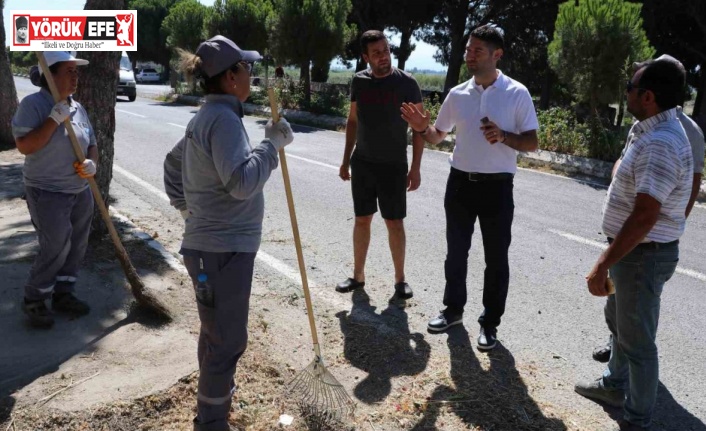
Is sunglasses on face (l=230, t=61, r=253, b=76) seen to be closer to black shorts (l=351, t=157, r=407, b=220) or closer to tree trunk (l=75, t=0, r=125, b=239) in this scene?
black shorts (l=351, t=157, r=407, b=220)

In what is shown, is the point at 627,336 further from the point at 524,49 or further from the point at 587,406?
the point at 524,49

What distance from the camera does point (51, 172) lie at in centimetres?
396

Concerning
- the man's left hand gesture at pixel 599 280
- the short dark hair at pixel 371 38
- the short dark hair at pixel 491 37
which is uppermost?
the short dark hair at pixel 491 37

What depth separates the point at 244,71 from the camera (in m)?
2.85

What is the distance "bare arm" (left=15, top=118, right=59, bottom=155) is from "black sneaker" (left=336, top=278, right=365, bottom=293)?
236 cm

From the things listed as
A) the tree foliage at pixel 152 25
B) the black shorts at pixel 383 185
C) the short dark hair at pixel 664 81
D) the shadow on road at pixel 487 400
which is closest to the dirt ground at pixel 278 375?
the shadow on road at pixel 487 400

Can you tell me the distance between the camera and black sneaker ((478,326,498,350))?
13.4 feet

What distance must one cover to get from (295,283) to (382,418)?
209cm

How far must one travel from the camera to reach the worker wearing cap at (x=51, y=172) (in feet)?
12.6

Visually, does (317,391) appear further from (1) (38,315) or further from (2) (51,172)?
(2) (51,172)

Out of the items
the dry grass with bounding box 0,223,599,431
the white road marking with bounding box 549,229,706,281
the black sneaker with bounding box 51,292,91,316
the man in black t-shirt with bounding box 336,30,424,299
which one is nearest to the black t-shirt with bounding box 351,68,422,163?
the man in black t-shirt with bounding box 336,30,424,299

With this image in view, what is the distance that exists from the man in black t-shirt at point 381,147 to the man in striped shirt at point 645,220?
1810mm

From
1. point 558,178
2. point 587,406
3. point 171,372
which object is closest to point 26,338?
point 171,372

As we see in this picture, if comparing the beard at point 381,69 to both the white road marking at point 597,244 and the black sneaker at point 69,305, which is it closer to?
the black sneaker at point 69,305
